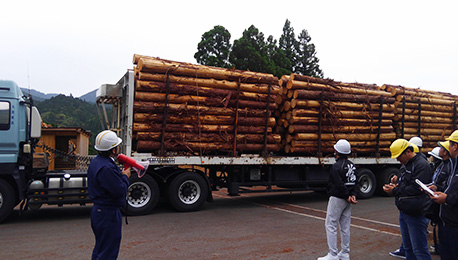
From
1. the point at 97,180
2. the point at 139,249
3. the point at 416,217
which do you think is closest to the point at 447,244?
the point at 416,217

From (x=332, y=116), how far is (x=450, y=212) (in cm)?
861

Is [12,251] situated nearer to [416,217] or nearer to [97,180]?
[97,180]

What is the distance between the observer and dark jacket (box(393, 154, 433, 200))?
4.74 meters

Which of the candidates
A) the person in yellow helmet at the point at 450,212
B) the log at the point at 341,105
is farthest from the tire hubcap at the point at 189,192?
the person in yellow helmet at the point at 450,212

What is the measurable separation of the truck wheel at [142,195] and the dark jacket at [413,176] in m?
6.45

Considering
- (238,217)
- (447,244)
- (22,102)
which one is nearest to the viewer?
(447,244)

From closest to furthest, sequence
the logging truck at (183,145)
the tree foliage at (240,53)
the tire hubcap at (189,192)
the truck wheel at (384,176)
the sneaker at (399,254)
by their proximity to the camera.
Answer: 1. the sneaker at (399,254)
2. the logging truck at (183,145)
3. the tire hubcap at (189,192)
4. the truck wheel at (384,176)
5. the tree foliage at (240,53)

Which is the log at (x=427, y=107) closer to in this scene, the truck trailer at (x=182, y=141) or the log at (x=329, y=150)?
the log at (x=329, y=150)

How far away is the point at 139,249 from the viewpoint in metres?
6.52

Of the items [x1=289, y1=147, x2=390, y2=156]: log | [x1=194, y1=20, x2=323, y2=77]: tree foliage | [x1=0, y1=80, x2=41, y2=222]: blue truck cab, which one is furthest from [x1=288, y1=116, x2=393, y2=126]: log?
[x1=194, y1=20, x2=323, y2=77]: tree foliage

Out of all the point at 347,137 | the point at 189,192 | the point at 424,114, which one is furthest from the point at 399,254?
the point at 424,114

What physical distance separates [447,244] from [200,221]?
5.93 m

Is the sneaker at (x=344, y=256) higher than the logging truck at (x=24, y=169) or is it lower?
lower

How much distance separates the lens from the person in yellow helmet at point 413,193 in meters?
4.71
